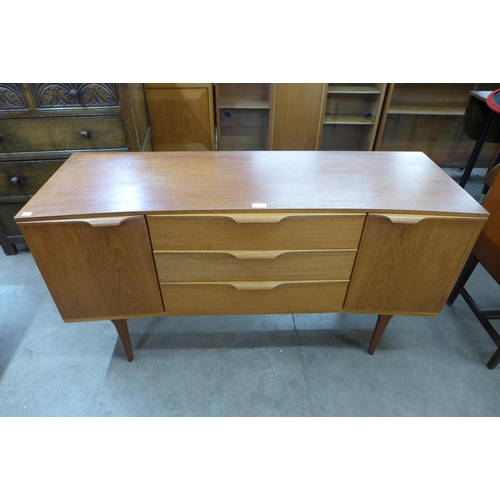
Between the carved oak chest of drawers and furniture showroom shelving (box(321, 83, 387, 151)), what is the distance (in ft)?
4.94

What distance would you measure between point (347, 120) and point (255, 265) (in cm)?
198

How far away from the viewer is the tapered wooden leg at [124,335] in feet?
4.12

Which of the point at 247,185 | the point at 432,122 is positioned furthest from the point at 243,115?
the point at 247,185

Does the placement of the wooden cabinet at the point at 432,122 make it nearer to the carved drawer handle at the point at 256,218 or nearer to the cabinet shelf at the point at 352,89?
the cabinet shelf at the point at 352,89

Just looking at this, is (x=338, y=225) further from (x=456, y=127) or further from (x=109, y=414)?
(x=456, y=127)

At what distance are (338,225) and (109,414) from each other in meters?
1.07

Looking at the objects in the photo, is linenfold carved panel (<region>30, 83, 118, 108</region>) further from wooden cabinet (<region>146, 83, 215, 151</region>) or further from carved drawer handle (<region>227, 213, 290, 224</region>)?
carved drawer handle (<region>227, 213, 290, 224</region>)

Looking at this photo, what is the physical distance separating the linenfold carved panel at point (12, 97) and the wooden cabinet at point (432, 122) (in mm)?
2273

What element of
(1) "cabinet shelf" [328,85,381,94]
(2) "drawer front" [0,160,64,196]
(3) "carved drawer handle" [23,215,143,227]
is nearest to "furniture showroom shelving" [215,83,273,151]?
(1) "cabinet shelf" [328,85,381,94]

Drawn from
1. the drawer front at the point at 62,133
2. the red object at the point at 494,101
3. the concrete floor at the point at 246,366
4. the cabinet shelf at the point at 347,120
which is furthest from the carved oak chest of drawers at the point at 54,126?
the red object at the point at 494,101

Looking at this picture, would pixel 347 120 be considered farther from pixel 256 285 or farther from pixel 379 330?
pixel 256 285

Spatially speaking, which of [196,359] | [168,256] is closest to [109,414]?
[196,359]

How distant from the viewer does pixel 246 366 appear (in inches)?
55.0

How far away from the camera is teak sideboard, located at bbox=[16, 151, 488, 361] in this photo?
948 millimetres
